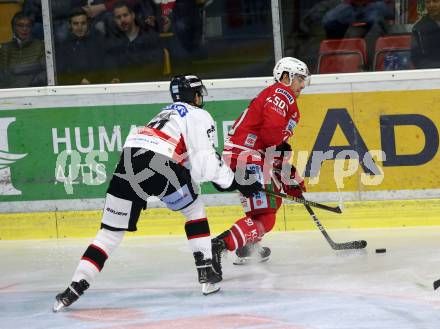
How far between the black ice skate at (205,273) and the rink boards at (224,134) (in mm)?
1597

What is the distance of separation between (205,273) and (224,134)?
1.85 m

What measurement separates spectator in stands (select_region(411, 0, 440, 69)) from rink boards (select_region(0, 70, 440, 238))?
0.13 meters

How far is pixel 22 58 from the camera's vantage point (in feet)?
23.4

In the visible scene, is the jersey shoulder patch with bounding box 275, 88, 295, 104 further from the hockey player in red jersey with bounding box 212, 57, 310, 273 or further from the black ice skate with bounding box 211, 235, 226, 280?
the black ice skate with bounding box 211, 235, 226, 280

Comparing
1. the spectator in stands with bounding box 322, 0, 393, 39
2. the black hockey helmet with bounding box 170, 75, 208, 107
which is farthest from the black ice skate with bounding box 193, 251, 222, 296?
the spectator in stands with bounding box 322, 0, 393, 39

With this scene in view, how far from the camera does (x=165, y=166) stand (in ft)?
16.1

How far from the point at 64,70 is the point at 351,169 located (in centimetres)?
196

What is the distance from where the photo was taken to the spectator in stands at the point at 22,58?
7.08 meters

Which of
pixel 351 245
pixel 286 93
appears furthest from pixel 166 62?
pixel 351 245

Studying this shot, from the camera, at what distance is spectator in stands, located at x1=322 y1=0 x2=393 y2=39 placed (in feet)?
22.2

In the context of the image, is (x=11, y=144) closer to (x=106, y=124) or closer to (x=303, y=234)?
(x=106, y=124)

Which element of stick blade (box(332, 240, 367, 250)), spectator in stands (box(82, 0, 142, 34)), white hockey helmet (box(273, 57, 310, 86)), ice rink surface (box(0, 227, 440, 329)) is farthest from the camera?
spectator in stands (box(82, 0, 142, 34))

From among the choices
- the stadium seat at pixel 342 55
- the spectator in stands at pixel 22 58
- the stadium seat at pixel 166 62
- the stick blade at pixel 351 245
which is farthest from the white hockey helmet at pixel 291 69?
the spectator in stands at pixel 22 58

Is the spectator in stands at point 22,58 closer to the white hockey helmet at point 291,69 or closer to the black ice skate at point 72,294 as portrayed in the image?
the white hockey helmet at point 291,69
